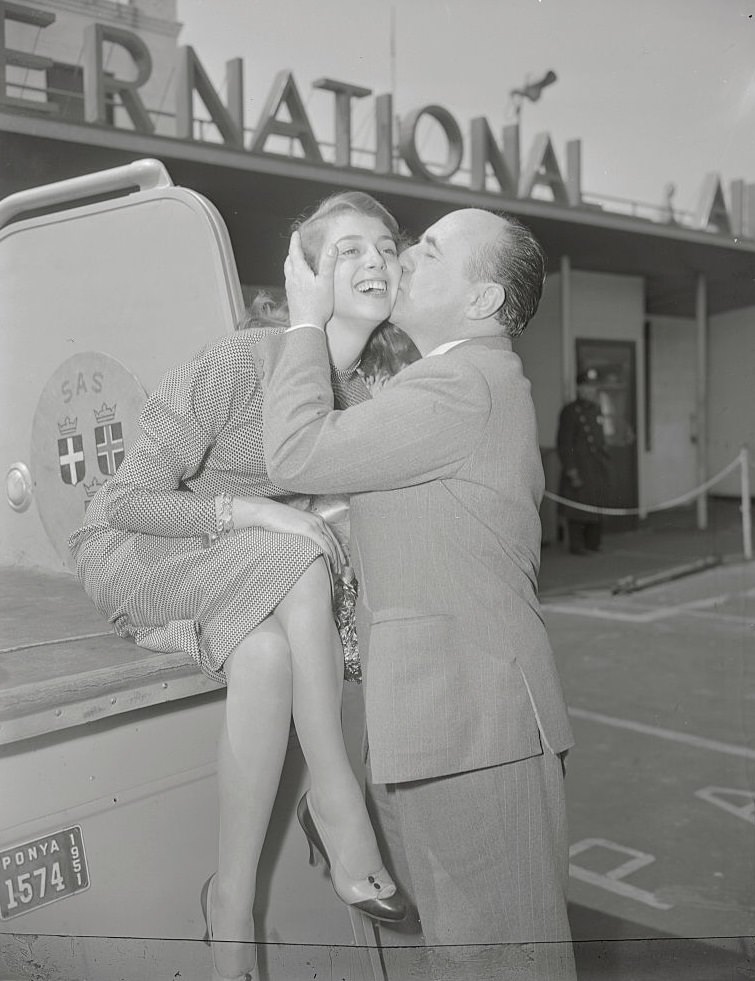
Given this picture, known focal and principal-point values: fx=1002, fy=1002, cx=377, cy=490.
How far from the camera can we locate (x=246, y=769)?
131cm

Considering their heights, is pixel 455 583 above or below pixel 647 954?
above

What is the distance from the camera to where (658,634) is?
204 inches

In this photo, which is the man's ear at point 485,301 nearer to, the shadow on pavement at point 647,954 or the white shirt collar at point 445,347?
the white shirt collar at point 445,347

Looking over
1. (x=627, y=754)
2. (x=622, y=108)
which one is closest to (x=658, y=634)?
(x=627, y=754)

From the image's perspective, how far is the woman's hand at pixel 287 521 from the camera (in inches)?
51.1

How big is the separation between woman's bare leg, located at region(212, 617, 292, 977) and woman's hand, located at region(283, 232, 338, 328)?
39 cm

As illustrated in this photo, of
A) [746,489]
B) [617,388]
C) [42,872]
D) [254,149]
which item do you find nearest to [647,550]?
[617,388]

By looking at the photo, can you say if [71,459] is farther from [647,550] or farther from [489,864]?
[647,550]

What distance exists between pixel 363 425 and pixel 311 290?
0.19m

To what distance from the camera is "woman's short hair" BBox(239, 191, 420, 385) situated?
1.31 metres

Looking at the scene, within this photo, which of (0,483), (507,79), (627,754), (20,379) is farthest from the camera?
(627,754)

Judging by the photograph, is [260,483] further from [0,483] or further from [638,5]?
[638,5]

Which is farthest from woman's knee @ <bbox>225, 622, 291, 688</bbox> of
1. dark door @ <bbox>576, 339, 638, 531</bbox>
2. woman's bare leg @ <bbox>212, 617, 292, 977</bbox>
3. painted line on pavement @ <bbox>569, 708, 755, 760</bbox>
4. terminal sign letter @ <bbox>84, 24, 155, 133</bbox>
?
dark door @ <bbox>576, 339, 638, 531</bbox>

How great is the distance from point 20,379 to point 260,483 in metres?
0.51
